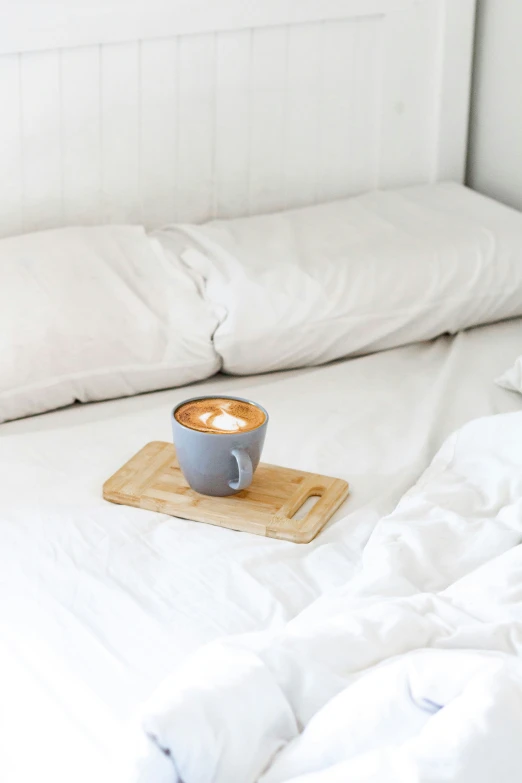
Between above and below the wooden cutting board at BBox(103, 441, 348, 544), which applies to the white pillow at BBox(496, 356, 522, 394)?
above

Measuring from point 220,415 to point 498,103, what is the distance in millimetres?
1113

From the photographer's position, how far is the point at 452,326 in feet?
4.68

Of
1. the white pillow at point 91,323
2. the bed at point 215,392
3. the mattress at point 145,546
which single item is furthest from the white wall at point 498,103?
the white pillow at point 91,323

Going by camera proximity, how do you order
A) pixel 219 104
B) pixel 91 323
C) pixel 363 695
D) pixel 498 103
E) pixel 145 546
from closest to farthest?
pixel 363 695
pixel 145 546
pixel 91 323
pixel 219 104
pixel 498 103

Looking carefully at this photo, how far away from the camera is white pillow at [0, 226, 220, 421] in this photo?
1.19 metres

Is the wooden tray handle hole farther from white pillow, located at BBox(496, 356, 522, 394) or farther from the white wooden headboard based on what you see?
the white wooden headboard

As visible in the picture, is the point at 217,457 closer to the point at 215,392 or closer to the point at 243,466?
the point at 243,466

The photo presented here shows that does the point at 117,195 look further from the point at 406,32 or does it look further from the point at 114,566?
the point at 114,566

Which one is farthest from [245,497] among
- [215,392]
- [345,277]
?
[345,277]

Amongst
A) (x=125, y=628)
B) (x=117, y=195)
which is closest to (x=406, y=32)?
(x=117, y=195)

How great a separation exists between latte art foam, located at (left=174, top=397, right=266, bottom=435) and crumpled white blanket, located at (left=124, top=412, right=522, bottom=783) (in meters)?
0.22

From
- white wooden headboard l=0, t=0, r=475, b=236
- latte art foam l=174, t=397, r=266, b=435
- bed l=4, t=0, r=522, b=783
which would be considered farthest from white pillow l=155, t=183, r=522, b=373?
latte art foam l=174, t=397, r=266, b=435

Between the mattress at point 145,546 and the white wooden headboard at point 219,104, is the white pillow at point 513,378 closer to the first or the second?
the mattress at point 145,546

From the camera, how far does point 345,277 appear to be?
137 centimetres
